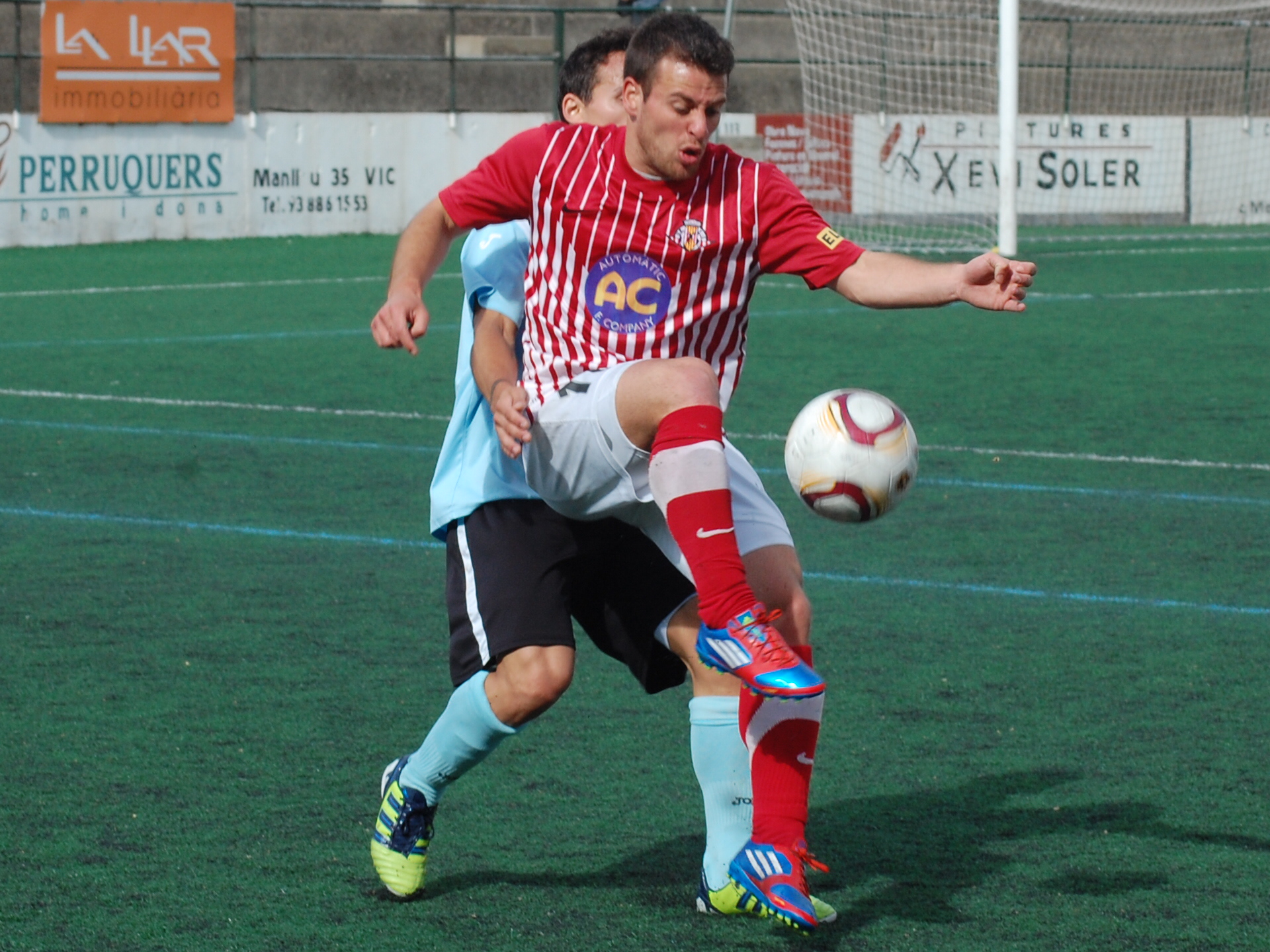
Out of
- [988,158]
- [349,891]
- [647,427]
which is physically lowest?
[349,891]

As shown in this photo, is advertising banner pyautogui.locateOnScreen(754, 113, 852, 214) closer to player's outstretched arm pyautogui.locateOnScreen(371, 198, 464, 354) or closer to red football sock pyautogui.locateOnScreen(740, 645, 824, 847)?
player's outstretched arm pyautogui.locateOnScreen(371, 198, 464, 354)

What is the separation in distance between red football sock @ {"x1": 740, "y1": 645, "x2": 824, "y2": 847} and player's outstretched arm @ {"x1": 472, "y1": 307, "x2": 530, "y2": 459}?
2.06 feet

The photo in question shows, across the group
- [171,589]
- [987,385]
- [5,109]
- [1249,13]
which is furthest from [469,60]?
[171,589]

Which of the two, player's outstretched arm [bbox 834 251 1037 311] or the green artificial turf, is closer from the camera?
player's outstretched arm [bbox 834 251 1037 311]

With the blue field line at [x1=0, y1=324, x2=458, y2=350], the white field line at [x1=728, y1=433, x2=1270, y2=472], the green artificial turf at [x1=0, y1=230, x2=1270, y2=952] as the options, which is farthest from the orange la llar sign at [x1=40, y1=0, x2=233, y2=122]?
the white field line at [x1=728, y1=433, x2=1270, y2=472]

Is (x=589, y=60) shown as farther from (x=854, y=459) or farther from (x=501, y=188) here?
(x=854, y=459)

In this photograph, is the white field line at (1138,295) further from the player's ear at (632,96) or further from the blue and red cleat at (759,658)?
the blue and red cleat at (759,658)

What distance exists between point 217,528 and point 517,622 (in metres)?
3.88

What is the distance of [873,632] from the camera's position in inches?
226

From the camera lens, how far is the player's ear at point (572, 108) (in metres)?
4.33

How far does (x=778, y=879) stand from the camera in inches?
130

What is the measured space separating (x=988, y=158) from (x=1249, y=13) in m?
7.67

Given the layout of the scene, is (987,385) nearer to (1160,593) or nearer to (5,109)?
(1160,593)

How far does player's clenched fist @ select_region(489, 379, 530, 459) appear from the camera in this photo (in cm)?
335
